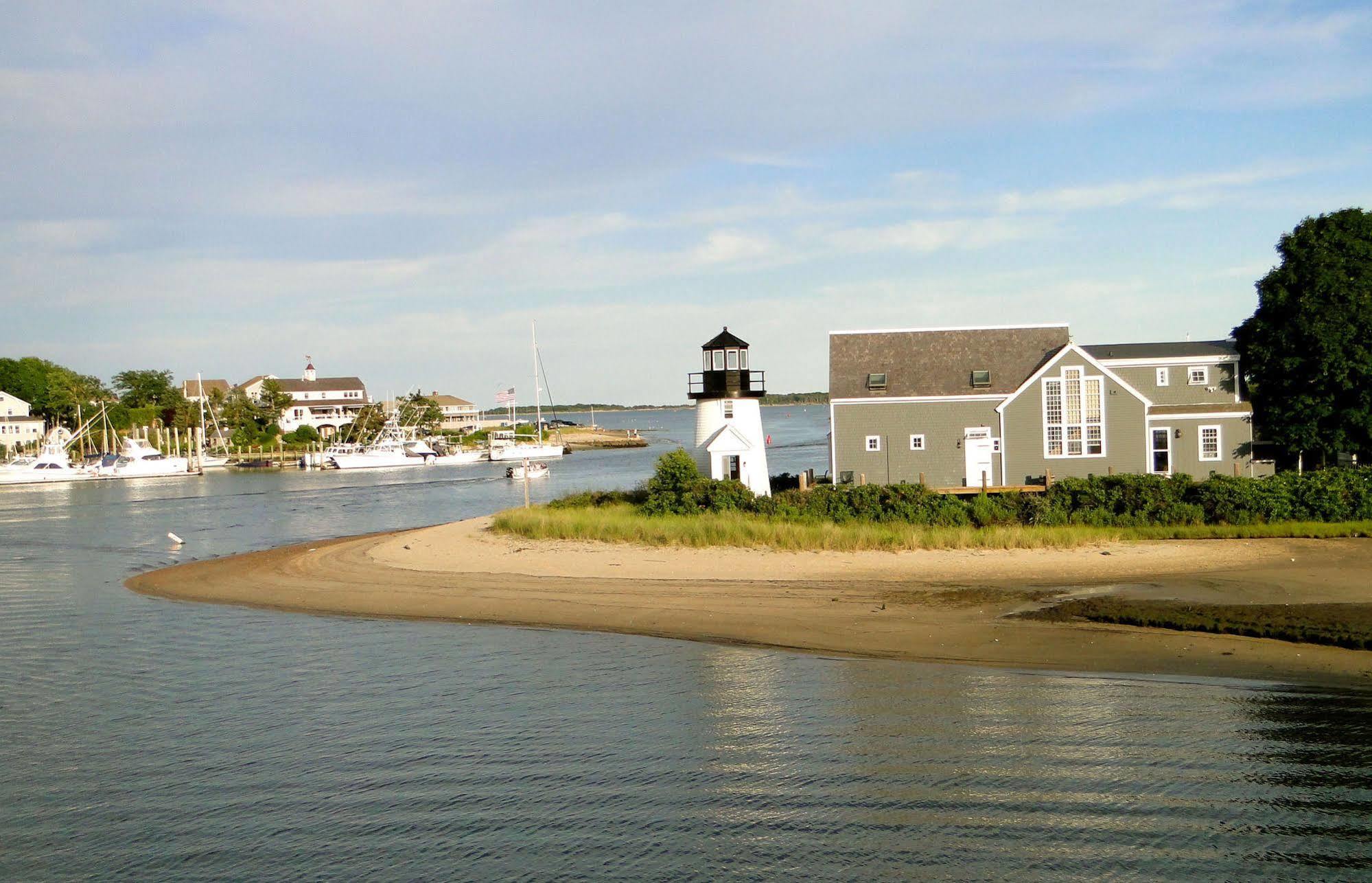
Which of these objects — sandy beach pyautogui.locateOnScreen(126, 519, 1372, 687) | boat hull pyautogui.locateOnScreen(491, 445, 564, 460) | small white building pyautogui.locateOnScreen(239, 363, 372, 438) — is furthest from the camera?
small white building pyautogui.locateOnScreen(239, 363, 372, 438)

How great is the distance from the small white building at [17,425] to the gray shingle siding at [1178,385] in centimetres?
12583

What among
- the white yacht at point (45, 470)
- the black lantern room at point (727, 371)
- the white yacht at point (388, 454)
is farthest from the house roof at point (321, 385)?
the black lantern room at point (727, 371)

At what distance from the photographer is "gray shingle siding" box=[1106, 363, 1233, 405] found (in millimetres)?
38094

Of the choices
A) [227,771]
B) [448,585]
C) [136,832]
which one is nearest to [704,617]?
[448,585]

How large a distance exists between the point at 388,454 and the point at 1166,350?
85516 mm

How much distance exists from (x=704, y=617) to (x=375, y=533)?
25557 millimetres

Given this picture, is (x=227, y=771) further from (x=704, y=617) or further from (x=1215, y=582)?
(x=1215, y=582)

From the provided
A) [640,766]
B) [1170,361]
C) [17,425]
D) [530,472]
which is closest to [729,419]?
[1170,361]

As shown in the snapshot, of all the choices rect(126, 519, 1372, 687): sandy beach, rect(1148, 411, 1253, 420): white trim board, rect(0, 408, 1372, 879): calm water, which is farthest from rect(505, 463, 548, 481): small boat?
rect(0, 408, 1372, 879): calm water

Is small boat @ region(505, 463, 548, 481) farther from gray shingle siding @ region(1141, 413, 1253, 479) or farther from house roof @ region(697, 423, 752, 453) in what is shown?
gray shingle siding @ region(1141, 413, 1253, 479)

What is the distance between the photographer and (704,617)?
75.0ft

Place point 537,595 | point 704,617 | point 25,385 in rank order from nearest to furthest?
point 704,617 → point 537,595 → point 25,385

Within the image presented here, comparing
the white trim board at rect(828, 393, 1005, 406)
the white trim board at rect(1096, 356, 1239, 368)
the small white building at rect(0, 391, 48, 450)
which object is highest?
the small white building at rect(0, 391, 48, 450)

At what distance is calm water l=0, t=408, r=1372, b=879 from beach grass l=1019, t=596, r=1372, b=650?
3.46 meters
